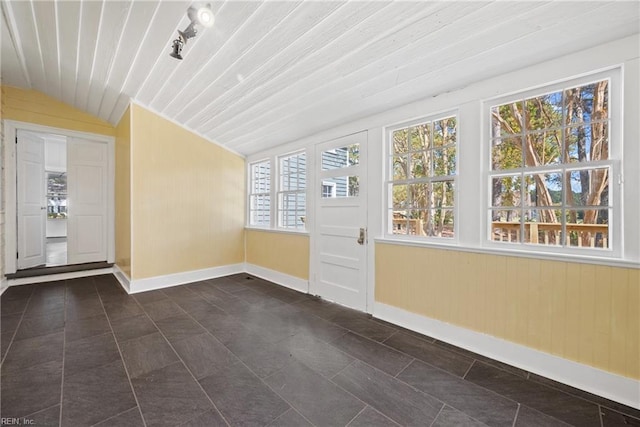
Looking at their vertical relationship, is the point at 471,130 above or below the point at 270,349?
above

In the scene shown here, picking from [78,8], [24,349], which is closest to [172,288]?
[24,349]

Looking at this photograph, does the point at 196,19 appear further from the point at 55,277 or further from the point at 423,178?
the point at 55,277

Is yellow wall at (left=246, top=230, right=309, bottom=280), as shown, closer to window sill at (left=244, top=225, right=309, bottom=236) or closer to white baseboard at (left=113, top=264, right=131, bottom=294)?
window sill at (left=244, top=225, right=309, bottom=236)

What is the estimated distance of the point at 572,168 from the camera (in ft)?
6.48

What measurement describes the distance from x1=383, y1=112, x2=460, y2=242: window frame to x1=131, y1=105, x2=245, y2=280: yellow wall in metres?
3.10

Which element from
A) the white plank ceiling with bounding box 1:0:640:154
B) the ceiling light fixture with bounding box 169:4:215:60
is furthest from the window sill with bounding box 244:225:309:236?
the ceiling light fixture with bounding box 169:4:215:60

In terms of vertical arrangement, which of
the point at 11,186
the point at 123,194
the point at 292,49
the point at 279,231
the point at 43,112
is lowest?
the point at 279,231

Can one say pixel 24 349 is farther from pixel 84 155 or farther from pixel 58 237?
pixel 58 237

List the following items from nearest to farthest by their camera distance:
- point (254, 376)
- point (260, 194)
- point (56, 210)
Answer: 1. point (254, 376)
2. point (260, 194)
3. point (56, 210)

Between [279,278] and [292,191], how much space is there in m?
1.44

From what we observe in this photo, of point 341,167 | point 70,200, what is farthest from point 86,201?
point 341,167

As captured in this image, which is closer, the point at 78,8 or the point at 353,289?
the point at 78,8

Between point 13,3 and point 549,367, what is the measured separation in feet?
17.2

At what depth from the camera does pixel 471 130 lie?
2.39m
